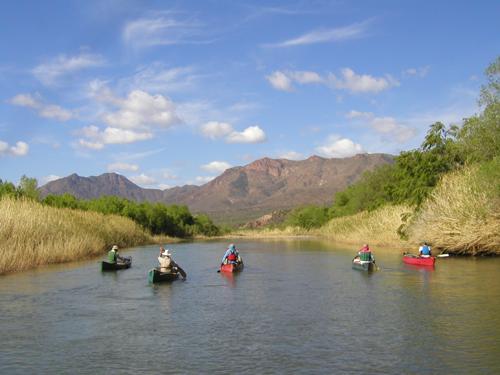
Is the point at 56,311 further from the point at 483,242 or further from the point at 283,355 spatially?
the point at 483,242

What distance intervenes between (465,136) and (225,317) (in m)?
33.5

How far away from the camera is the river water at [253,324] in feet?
46.9

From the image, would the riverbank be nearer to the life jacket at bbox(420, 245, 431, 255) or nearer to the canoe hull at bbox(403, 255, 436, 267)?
the canoe hull at bbox(403, 255, 436, 267)

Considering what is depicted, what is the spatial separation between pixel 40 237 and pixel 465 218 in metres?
28.4

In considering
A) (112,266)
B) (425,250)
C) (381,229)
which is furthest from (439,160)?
(112,266)

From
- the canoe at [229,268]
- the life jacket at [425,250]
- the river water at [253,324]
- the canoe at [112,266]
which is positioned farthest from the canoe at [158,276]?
the life jacket at [425,250]

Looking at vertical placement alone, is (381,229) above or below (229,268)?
above

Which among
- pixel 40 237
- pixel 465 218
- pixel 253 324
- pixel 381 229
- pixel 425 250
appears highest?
pixel 465 218

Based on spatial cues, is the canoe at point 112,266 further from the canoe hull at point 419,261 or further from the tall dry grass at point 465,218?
the tall dry grass at point 465,218

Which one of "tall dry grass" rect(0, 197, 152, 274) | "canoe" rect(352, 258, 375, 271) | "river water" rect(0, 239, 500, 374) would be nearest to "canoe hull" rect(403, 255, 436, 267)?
"river water" rect(0, 239, 500, 374)

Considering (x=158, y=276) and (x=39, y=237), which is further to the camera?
(x=39, y=237)

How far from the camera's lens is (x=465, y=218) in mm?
40156

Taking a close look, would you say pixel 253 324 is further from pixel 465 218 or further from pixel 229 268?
pixel 465 218

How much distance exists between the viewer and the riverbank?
31.3 metres
